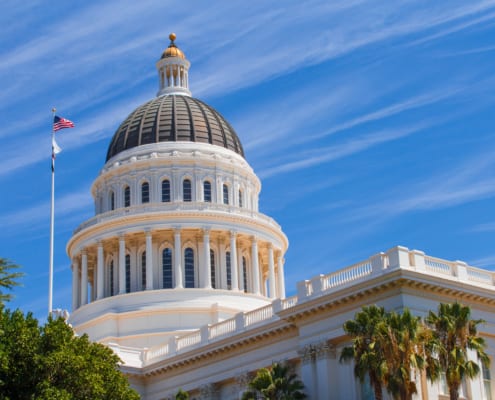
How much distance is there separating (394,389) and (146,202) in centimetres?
4114

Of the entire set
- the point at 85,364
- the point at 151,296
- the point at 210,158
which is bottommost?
the point at 85,364

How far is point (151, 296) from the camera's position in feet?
228

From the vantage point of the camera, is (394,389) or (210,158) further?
(210,158)

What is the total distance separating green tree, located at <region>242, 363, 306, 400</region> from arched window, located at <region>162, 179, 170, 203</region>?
30746 millimetres

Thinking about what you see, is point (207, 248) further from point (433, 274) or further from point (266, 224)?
point (433, 274)

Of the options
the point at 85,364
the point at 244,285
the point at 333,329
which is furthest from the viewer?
the point at 244,285

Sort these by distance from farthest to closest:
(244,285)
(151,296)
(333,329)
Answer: (244,285)
(151,296)
(333,329)

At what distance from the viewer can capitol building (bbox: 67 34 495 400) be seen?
5472 cm

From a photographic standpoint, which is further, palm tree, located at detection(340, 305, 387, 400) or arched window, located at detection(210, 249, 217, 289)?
arched window, located at detection(210, 249, 217, 289)

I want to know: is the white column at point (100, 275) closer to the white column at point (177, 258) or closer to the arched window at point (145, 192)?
the arched window at point (145, 192)

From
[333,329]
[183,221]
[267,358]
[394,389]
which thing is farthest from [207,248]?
[394,389]

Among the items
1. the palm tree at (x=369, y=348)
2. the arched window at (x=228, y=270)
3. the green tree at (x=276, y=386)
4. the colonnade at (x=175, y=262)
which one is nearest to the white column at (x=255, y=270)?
the colonnade at (x=175, y=262)

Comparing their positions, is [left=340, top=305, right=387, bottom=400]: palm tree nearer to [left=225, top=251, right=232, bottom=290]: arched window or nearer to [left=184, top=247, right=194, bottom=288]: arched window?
[left=184, top=247, right=194, bottom=288]: arched window

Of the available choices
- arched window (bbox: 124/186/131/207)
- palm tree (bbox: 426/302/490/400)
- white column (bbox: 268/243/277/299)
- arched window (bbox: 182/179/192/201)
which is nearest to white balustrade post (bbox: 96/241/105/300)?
arched window (bbox: 124/186/131/207)
